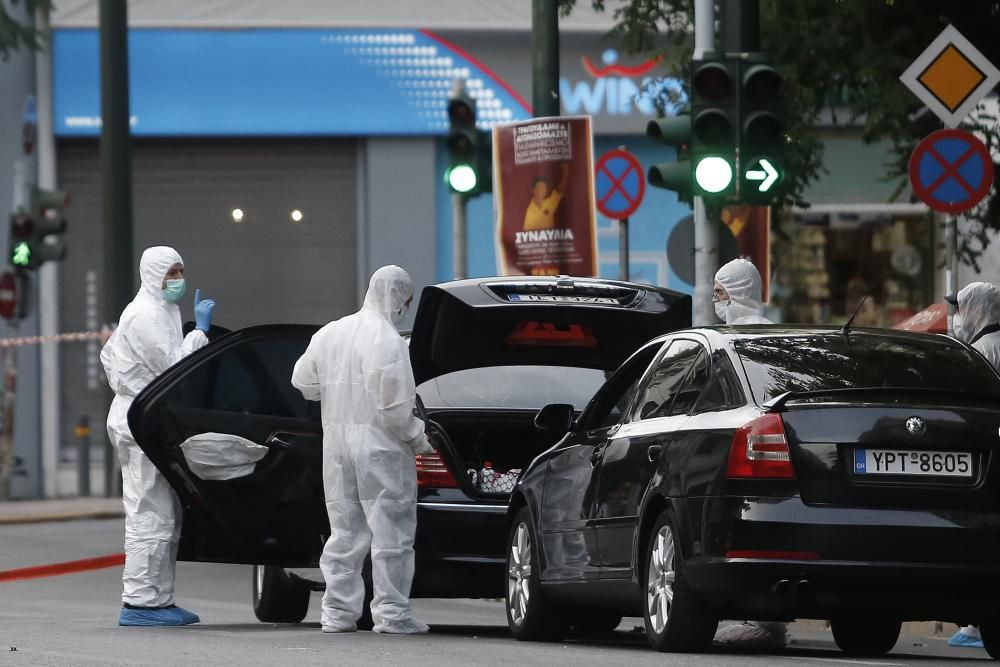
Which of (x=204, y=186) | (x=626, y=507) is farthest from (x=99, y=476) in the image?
(x=626, y=507)

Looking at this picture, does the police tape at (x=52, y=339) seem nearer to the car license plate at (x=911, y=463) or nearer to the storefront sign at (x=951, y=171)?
the storefront sign at (x=951, y=171)

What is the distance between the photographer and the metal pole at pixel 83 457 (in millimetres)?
26109

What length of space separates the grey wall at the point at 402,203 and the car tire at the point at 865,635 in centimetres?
1655

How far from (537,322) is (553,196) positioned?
4.50 meters

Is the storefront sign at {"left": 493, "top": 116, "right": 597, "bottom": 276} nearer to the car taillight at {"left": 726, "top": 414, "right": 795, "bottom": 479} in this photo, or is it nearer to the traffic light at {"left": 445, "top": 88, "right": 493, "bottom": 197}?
the traffic light at {"left": 445, "top": 88, "right": 493, "bottom": 197}

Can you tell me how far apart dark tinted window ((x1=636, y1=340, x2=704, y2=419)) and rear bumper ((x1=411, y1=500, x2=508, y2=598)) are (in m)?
1.67

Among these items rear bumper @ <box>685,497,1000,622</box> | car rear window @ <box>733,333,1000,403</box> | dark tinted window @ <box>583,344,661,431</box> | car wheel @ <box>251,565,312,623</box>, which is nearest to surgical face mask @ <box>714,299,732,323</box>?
dark tinted window @ <box>583,344,661,431</box>

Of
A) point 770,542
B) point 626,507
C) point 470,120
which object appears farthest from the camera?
point 470,120

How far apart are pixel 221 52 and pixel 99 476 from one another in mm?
5134

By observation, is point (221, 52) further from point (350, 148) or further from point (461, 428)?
point (461, 428)

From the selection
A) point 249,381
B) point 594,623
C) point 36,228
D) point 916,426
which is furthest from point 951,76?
point 36,228

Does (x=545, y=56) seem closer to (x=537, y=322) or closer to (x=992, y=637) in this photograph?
(x=537, y=322)

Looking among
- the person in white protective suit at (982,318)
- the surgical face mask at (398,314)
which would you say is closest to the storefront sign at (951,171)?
the person in white protective suit at (982,318)

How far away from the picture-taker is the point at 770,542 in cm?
884
